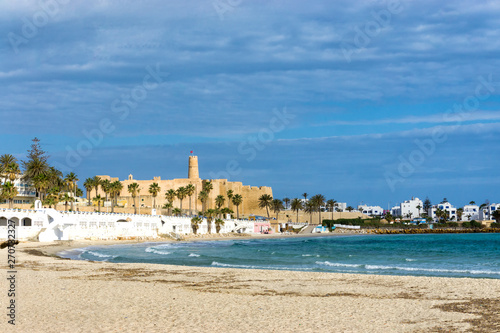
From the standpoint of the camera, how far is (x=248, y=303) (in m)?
14.0

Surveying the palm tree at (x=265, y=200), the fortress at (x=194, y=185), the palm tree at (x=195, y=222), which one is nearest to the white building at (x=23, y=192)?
the fortress at (x=194, y=185)

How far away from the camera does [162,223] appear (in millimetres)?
74375

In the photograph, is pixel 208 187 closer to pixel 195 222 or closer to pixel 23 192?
pixel 195 222

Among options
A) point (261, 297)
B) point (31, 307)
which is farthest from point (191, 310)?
point (31, 307)

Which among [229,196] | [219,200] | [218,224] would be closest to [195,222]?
[218,224]

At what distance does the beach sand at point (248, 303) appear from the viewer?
1088 cm

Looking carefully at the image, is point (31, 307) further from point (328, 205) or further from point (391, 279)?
point (328, 205)

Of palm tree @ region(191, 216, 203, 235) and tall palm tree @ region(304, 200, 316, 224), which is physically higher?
tall palm tree @ region(304, 200, 316, 224)

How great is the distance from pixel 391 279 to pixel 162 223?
57068 mm

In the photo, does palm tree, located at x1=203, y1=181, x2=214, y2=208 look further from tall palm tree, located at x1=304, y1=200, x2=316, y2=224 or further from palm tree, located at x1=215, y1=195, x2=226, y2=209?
tall palm tree, located at x1=304, y1=200, x2=316, y2=224

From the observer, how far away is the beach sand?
10875mm

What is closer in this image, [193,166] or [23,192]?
[23,192]

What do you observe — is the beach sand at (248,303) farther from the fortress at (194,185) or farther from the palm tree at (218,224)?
the fortress at (194,185)

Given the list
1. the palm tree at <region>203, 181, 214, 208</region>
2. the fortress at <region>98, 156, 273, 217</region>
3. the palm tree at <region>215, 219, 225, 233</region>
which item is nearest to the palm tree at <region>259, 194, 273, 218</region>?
the fortress at <region>98, 156, 273, 217</region>
